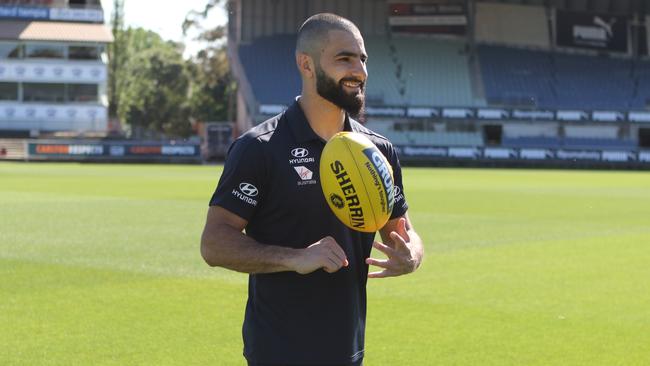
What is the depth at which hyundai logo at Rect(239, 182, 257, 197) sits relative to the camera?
415 cm

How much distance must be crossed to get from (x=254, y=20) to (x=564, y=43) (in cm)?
2491

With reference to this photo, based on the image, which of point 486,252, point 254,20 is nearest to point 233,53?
point 254,20

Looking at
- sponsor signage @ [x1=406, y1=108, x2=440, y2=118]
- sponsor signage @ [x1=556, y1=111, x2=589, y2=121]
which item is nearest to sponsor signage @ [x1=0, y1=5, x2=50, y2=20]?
sponsor signage @ [x1=406, y1=108, x2=440, y2=118]

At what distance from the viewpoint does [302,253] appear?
13.1 feet

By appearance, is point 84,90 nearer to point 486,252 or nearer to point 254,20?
point 254,20

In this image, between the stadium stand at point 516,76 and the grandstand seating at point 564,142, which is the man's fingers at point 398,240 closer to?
the grandstand seating at point 564,142

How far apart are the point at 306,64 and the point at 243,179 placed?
0.55m

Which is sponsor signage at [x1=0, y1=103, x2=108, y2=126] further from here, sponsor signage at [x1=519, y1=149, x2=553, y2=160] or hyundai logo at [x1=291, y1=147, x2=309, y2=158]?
hyundai logo at [x1=291, y1=147, x2=309, y2=158]

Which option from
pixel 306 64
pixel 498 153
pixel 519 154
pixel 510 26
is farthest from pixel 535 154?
pixel 306 64

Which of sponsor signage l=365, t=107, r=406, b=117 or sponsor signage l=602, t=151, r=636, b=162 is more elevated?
sponsor signage l=365, t=107, r=406, b=117

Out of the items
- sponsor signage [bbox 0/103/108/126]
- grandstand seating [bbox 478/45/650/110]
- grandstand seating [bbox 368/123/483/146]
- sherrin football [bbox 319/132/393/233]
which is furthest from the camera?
sponsor signage [bbox 0/103/108/126]

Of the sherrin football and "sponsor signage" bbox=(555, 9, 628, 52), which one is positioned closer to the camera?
the sherrin football

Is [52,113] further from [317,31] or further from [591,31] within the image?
[317,31]

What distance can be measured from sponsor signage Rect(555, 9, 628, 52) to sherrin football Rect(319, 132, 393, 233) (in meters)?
79.7
